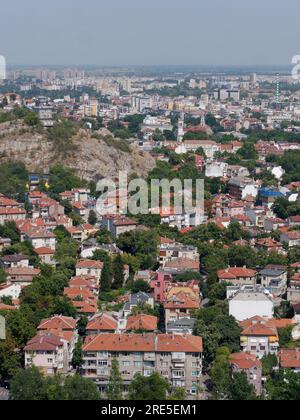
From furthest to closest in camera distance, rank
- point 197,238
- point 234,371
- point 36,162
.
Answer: point 36,162, point 197,238, point 234,371

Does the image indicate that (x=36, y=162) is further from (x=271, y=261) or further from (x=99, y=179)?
(x=271, y=261)

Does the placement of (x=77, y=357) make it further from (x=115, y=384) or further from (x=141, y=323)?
(x=115, y=384)

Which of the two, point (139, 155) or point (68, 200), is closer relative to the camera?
point (68, 200)

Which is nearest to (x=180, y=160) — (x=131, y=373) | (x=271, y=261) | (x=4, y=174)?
(x=4, y=174)

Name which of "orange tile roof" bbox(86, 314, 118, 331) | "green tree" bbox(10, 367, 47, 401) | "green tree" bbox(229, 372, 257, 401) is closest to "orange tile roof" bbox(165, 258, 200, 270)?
"orange tile roof" bbox(86, 314, 118, 331)

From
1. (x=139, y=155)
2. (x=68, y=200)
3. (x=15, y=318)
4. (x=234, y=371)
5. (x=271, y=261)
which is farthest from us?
A: (x=139, y=155)

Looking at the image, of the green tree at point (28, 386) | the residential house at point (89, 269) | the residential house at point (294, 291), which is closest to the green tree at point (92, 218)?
the residential house at point (89, 269)

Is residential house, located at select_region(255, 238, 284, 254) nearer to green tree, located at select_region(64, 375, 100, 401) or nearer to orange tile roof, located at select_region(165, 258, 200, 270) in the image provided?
orange tile roof, located at select_region(165, 258, 200, 270)
